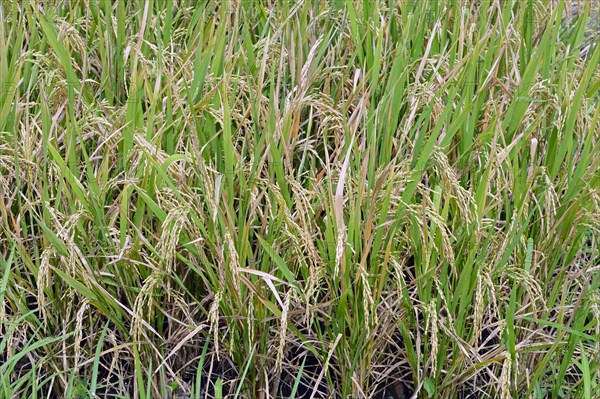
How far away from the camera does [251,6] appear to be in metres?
2.61

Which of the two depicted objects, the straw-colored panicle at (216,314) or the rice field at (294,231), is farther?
the rice field at (294,231)

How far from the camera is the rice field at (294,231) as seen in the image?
1.83m

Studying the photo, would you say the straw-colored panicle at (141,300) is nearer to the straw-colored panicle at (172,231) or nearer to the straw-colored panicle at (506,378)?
the straw-colored panicle at (172,231)

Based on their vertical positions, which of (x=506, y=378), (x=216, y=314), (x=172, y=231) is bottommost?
(x=506, y=378)

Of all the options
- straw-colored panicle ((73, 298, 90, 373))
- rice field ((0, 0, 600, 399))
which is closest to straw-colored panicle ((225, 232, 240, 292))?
rice field ((0, 0, 600, 399))

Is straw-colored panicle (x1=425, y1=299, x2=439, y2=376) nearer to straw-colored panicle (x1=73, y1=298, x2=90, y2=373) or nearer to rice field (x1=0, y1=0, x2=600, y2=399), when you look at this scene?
rice field (x1=0, y1=0, x2=600, y2=399)

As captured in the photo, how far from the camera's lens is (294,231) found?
186cm

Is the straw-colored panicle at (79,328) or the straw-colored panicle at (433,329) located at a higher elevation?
the straw-colored panicle at (433,329)

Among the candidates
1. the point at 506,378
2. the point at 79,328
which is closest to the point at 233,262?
the point at 79,328

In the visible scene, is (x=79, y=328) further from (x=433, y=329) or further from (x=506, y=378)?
(x=506, y=378)

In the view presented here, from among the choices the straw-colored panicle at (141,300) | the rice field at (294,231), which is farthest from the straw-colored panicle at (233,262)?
the straw-colored panicle at (141,300)

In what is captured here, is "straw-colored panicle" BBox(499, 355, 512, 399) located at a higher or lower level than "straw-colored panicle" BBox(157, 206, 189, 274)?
lower

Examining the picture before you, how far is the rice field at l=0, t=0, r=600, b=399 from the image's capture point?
6.01 feet

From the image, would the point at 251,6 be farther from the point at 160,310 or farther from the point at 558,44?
the point at 160,310
